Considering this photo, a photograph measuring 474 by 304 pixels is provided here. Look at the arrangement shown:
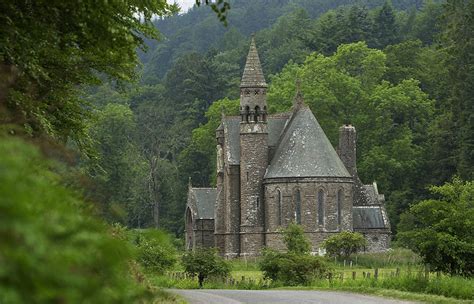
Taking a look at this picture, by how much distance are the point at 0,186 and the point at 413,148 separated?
289 ft

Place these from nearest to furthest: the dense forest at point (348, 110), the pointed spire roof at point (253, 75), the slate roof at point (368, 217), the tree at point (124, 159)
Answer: the pointed spire roof at point (253, 75) < the slate roof at point (368, 217) < the dense forest at point (348, 110) < the tree at point (124, 159)

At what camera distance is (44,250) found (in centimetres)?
450

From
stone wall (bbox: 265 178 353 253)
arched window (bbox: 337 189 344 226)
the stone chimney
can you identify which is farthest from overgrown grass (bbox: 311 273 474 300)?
the stone chimney

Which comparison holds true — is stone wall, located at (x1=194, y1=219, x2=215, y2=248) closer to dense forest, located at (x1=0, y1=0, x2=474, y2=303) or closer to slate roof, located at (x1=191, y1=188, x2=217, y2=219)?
slate roof, located at (x1=191, y1=188, x2=217, y2=219)

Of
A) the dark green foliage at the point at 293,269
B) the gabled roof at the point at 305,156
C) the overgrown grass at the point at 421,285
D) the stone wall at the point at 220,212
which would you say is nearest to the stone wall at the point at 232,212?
the stone wall at the point at 220,212

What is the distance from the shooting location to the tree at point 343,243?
66562 millimetres

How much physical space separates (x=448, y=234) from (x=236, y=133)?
4617 cm

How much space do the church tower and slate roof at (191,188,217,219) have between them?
6.38 metres

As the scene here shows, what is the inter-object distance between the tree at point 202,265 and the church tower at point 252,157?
29142 mm

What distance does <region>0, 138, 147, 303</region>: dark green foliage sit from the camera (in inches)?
173

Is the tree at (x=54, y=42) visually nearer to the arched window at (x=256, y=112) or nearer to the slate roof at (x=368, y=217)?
the arched window at (x=256, y=112)

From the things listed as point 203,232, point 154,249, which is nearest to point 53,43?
point 154,249

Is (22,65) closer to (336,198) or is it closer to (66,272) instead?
(66,272)

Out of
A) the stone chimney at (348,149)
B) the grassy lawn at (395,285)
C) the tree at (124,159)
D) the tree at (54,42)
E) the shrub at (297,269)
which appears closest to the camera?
the tree at (54,42)
